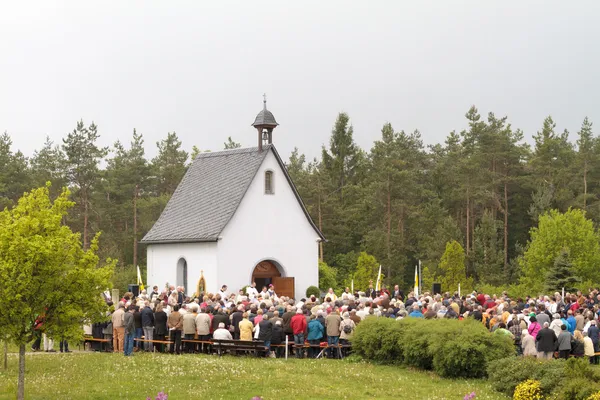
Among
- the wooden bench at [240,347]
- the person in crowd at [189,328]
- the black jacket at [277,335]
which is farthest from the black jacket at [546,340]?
the person in crowd at [189,328]

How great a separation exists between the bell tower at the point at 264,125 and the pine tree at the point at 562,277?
1650 cm

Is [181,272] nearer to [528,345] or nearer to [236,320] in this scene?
[236,320]

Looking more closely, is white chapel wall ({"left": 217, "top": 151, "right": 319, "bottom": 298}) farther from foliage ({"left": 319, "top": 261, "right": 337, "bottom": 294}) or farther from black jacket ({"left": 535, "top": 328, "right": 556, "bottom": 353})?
black jacket ({"left": 535, "top": 328, "right": 556, "bottom": 353})

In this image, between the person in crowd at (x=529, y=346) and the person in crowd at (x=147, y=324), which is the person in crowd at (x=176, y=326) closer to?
the person in crowd at (x=147, y=324)

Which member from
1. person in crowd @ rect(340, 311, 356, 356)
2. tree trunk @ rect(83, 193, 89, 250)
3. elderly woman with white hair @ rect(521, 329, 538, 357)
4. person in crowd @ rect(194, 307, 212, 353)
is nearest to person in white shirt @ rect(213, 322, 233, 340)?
person in crowd @ rect(194, 307, 212, 353)

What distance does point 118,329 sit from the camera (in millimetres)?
25578

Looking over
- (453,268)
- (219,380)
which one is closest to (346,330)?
(219,380)

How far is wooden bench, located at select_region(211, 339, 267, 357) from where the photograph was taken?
2419 centimetres

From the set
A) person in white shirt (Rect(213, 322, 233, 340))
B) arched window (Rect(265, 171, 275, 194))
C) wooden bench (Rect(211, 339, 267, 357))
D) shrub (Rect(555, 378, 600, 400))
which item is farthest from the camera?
arched window (Rect(265, 171, 275, 194))

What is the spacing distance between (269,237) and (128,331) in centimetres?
A: 1787

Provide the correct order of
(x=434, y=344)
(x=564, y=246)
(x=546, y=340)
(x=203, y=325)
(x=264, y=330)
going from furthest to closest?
1. (x=564, y=246)
2. (x=203, y=325)
3. (x=264, y=330)
4. (x=546, y=340)
5. (x=434, y=344)

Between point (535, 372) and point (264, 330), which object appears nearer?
point (535, 372)

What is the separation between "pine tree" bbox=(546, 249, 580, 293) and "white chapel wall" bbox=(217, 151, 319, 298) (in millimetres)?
12638

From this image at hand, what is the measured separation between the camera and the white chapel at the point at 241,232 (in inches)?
1594
